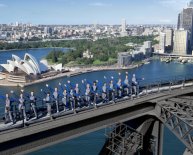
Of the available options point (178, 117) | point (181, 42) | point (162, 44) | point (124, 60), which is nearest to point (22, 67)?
point (124, 60)

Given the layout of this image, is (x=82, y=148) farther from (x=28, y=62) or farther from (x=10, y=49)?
(x=10, y=49)

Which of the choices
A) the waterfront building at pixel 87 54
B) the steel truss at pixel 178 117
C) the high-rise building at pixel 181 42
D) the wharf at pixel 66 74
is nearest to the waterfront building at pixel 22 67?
the wharf at pixel 66 74

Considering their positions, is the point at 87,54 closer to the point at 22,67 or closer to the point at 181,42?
the point at 181,42

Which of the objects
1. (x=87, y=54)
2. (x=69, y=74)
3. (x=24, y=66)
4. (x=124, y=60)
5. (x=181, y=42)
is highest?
(x=181, y=42)

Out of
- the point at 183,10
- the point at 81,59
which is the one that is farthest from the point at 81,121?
the point at 183,10

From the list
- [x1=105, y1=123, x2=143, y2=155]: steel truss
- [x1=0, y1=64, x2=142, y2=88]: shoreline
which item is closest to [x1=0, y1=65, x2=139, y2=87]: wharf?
[x1=0, y1=64, x2=142, y2=88]: shoreline

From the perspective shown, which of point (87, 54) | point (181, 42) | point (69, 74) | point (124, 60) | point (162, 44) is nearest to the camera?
point (69, 74)
